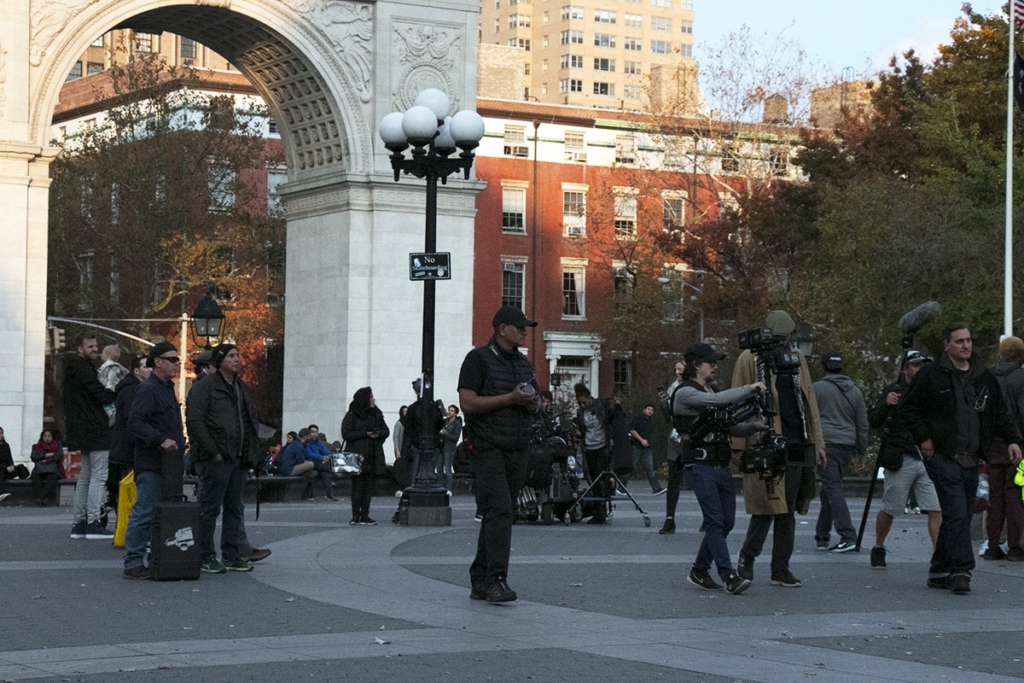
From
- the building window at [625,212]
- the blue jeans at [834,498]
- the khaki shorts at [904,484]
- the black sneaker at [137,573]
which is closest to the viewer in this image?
the black sneaker at [137,573]

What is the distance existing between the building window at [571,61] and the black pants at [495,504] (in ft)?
384

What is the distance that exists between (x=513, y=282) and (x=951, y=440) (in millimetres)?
56487

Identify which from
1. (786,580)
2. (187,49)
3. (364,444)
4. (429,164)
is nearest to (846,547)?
(786,580)

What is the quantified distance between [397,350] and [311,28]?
5.99 meters

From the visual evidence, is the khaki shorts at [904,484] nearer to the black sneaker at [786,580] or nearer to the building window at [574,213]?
the black sneaker at [786,580]

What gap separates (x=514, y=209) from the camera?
6956cm

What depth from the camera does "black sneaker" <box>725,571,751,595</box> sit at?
12.5 meters

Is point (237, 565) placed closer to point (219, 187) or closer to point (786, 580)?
point (786, 580)

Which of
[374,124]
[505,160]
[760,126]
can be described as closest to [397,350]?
[374,124]

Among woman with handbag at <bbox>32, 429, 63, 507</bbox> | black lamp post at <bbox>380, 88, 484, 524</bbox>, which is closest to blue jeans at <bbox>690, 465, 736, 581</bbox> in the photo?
black lamp post at <bbox>380, 88, 484, 524</bbox>

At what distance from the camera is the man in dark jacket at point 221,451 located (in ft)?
45.2

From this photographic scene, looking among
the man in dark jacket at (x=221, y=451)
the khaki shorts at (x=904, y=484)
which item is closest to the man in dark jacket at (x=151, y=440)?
the man in dark jacket at (x=221, y=451)

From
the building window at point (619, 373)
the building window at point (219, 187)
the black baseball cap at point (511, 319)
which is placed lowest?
the black baseball cap at point (511, 319)

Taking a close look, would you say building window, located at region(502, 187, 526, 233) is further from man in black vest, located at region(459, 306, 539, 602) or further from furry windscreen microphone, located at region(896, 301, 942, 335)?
man in black vest, located at region(459, 306, 539, 602)
